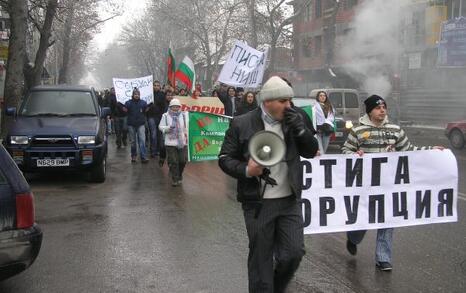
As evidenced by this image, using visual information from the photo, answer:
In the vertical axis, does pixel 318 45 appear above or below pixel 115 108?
above

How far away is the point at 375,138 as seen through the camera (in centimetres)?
521

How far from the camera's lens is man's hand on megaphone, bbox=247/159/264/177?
3351 mm

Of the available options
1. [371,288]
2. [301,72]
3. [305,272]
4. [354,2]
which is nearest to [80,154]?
[305,272]

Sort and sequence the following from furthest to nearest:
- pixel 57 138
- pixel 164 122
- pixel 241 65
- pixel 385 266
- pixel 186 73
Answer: pixel 186 73 < pixel 241 65 < pixel 164 122 < pixel 57 138 < pixel 385 266

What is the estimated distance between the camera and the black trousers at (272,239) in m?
3.58

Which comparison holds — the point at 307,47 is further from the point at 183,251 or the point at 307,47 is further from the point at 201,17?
the point at 183,251

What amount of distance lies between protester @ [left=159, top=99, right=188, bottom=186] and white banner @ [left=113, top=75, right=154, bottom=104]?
7561 millimetres

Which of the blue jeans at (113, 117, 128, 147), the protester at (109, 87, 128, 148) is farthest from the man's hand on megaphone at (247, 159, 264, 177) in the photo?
the blue jeans at (113, 117, 128, 147)

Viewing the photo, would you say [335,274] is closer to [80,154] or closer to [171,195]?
[171,195]

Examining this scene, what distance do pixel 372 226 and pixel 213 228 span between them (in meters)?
2.10

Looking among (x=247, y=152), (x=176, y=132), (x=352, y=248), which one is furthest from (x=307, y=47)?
(x=247, y=152)

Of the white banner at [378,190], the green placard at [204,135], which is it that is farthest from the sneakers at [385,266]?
the green placard at [204,135]

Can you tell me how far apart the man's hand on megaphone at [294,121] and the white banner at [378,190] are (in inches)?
71.1

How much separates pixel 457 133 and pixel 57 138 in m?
11.7
